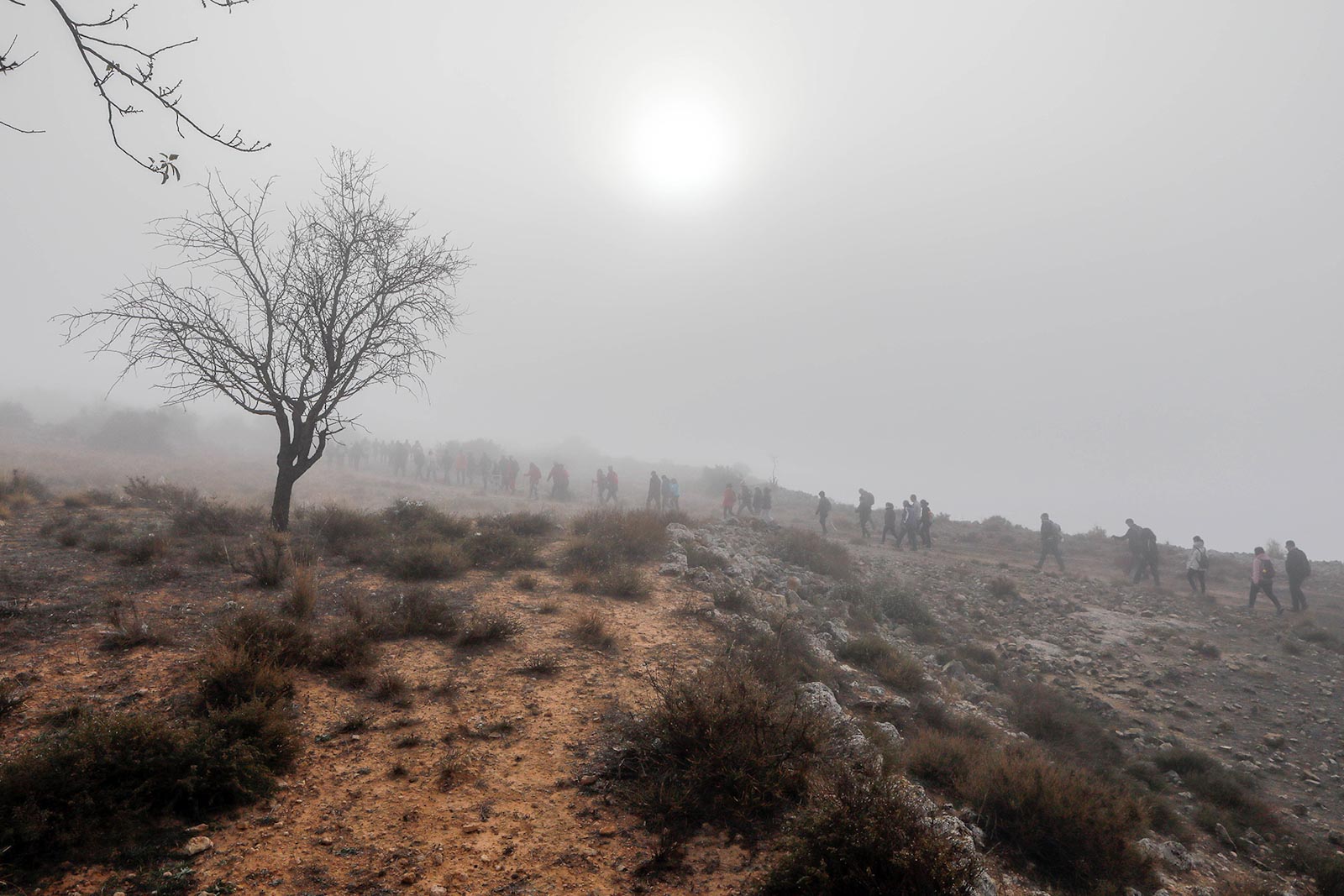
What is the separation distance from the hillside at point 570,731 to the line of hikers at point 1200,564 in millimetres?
3086

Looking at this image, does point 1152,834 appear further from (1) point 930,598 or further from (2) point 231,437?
(2) point 231,437

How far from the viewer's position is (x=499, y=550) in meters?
10.6

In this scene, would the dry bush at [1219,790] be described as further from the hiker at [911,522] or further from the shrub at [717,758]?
the hiker at [911,522]

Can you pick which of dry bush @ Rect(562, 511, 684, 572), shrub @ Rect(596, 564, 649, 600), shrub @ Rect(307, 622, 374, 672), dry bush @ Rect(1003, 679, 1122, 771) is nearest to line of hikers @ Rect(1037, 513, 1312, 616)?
dry bush @ Rect(1003, 679, 1122, 771)

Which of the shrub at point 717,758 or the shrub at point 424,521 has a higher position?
the shrub at point 424,521

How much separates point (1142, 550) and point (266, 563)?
78.3 feet

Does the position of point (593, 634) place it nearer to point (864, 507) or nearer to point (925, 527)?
point (925, 527)

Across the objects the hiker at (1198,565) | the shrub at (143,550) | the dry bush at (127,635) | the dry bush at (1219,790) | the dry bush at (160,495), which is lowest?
the dry bush at (1219,790)

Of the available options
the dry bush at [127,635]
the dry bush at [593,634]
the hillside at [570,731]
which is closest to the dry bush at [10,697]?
the hillside at [570,731]

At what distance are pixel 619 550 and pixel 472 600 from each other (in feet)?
12.3

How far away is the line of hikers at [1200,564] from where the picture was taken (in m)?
14.1

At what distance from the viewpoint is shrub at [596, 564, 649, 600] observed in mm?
9078

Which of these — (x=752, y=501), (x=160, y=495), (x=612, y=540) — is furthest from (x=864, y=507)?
(x=160, y=495)

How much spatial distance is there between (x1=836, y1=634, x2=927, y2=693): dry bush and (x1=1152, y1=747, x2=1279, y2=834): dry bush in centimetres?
310
